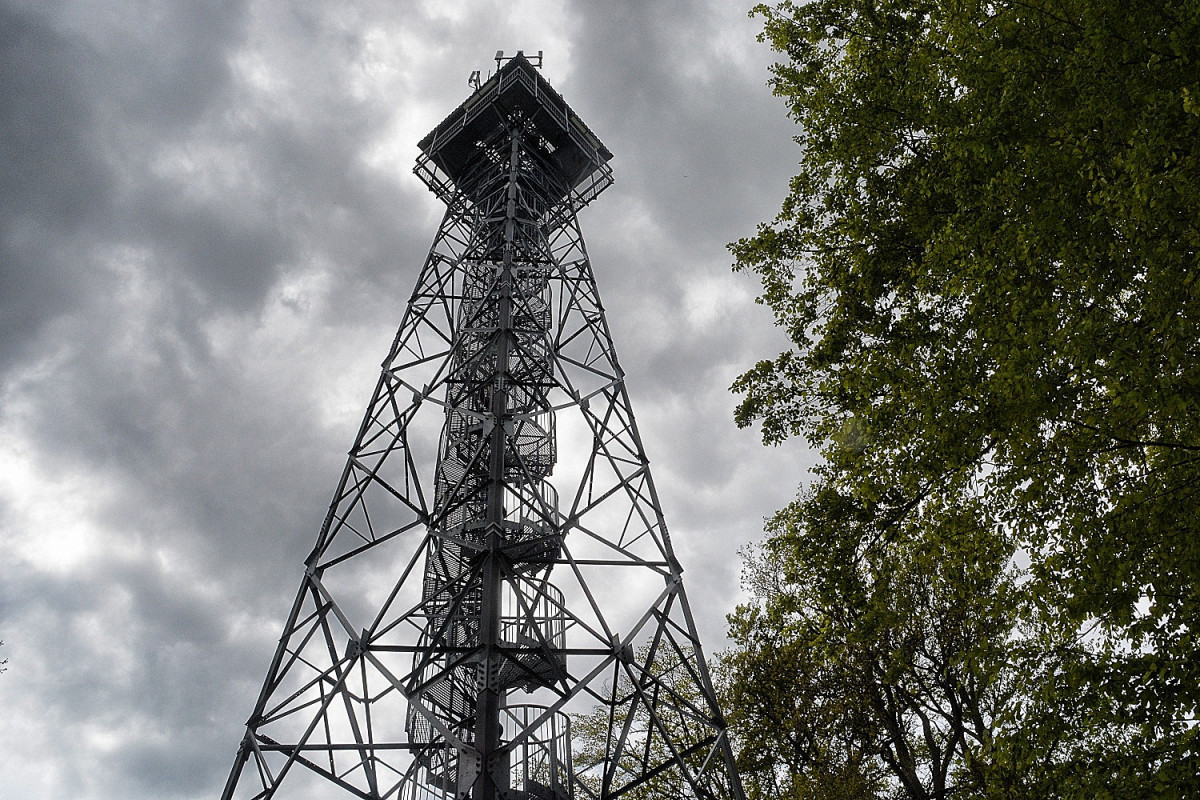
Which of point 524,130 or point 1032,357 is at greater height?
point 524,130

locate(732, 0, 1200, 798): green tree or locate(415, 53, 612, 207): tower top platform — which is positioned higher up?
locate(415, 53, 612, 207): tower top platform

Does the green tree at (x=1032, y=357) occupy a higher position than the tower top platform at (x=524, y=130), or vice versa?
the tower top platform at (x=524, y=130)

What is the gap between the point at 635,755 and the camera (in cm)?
1375

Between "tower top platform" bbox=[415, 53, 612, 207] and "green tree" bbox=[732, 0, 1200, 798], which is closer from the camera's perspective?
"green tree" bbox=[732, 0, 1200, 798]

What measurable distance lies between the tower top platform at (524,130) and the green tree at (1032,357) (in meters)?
9.78

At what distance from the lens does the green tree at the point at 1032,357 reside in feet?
14.6

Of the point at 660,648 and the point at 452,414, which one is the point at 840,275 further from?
the point at 660,648

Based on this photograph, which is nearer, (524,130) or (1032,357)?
(1032,357)

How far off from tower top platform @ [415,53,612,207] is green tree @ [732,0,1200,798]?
9.78m

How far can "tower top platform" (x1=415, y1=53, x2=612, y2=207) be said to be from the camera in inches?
683

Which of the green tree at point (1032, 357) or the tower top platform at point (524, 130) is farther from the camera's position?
the tower top platform at point (524, 130)

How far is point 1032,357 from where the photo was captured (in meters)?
4.90

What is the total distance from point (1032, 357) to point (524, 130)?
47.9 ft

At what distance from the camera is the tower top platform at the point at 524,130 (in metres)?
17.3
